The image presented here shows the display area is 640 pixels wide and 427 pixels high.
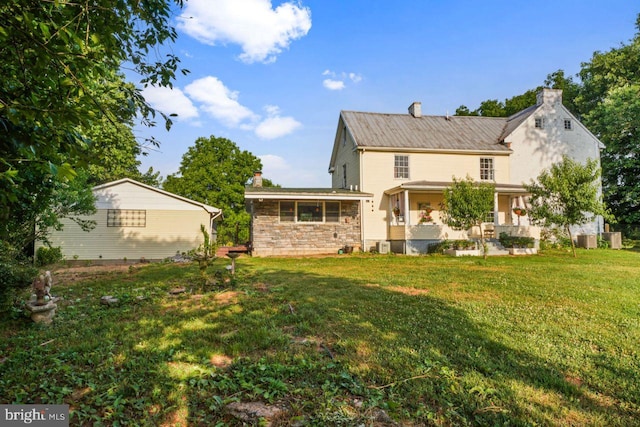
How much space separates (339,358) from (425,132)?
1853cm

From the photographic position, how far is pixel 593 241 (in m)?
17.8

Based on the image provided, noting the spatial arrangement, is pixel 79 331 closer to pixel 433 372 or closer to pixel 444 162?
pixel 433 372

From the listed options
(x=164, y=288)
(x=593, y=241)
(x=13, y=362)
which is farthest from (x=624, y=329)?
(x=593, y=241)

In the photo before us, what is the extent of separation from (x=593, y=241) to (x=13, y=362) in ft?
76.8

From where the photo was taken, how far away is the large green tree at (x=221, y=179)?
100 feet

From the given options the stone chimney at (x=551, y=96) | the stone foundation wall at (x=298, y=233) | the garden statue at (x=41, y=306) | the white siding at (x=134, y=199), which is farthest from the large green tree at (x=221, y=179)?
the garden statue at (x=41, y=306)

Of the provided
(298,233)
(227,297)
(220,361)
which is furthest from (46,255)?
(220,361)

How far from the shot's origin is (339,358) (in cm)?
335

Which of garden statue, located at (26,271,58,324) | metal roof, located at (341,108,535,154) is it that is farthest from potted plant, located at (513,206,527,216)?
garden statue, located at (26,271,58,324)

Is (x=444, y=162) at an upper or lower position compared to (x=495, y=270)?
upper

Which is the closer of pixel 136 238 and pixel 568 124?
pixel 136 238

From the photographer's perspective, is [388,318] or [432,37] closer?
[388,318]

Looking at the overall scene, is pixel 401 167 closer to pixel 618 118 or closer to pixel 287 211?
pixel 287 211

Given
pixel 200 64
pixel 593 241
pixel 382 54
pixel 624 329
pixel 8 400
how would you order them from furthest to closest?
1. pixel 593 241
2. pixel 382 54
3. pixel 624 329
4. pixel 200 64
5. pixel 8 400
